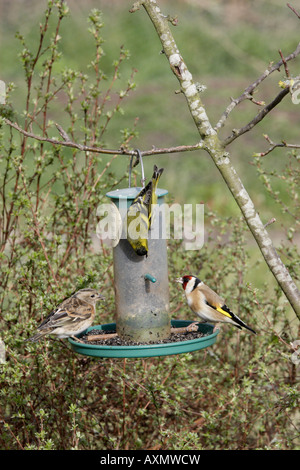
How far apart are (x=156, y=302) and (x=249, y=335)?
1269 millimetres

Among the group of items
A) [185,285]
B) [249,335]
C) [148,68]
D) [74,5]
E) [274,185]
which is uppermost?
[74,5]

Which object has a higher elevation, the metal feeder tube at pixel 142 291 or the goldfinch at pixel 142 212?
the goldfinch at pixel 142 212

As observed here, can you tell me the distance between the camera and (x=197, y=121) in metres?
3.71

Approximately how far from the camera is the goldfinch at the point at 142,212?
378 cm

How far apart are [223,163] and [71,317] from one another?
3.69ft

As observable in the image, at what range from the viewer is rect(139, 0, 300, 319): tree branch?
358 cm

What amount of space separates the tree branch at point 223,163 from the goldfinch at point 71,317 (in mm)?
1016

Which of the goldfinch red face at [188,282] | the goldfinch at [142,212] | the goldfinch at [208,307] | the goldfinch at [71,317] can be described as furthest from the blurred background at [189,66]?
the goldfinch at [142,212]

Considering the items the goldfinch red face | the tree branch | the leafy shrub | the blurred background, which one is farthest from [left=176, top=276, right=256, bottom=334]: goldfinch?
the blurred background

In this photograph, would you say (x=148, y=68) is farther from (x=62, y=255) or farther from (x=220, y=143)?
(x=220, y=143)

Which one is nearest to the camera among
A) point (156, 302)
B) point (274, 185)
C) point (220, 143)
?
point (220, 143)

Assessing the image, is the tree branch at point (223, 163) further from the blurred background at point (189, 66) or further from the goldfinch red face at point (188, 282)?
the blurred background at point (189, 66)

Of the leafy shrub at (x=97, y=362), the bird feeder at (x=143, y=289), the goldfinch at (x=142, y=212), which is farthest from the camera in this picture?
the leafy shrub at (x=97, y=362)
